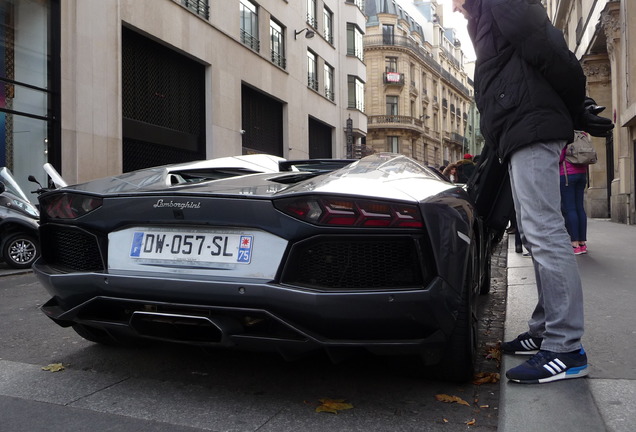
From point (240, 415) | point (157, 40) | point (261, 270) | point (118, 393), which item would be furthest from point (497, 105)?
point (157, 40)

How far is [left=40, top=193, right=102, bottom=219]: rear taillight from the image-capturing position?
8.18 feet

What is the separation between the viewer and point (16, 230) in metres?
7.87

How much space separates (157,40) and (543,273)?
47.3 ft

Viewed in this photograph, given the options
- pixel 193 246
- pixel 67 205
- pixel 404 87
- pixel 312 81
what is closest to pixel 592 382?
pixel 193 246

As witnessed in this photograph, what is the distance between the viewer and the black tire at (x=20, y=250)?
7715 millimetres

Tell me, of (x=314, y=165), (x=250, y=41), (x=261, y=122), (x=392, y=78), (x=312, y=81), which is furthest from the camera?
(x=392, y=78)

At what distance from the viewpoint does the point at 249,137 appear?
20672mm

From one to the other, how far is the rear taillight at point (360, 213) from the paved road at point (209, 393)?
777 millimetres

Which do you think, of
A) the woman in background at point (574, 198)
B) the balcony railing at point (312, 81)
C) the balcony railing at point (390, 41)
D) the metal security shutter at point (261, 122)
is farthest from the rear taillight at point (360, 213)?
the balcony railing at point (390, 41)

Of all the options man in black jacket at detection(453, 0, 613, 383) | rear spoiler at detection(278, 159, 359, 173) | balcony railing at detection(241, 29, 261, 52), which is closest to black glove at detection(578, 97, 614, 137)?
man in black jacket at detection(453, 0, 613, 383)

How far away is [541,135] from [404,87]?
53.4 m

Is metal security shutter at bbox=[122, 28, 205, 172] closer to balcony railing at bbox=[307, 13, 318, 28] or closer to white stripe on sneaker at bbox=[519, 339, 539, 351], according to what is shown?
balcony railing at bbox=[307, 13, 318, 28]

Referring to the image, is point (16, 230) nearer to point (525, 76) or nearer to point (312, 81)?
point (525, 76)

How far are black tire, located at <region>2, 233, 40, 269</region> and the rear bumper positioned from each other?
6259 mm
